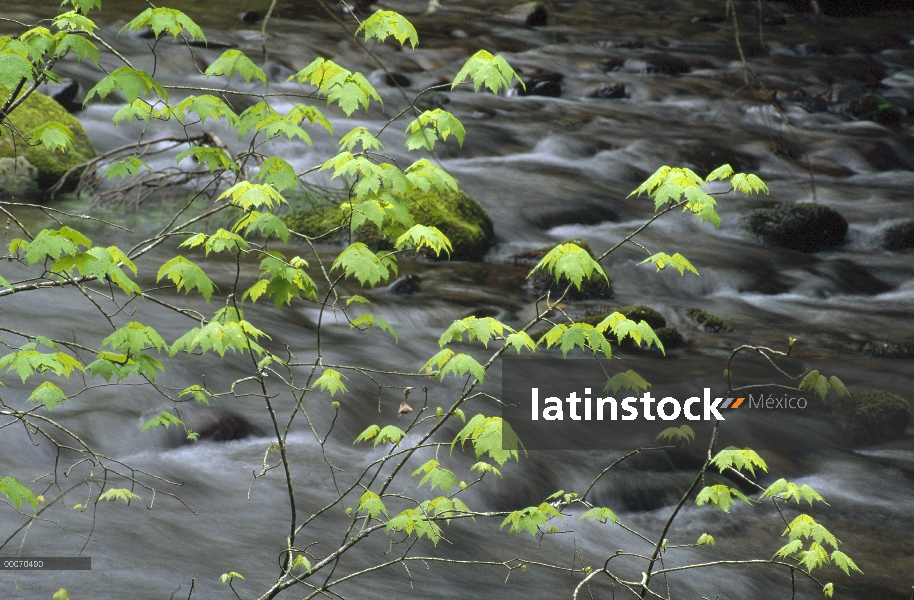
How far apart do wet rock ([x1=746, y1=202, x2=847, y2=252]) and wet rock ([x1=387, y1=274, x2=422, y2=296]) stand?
6099 mm

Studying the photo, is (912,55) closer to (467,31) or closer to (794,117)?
(794,117)

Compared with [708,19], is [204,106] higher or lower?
higher

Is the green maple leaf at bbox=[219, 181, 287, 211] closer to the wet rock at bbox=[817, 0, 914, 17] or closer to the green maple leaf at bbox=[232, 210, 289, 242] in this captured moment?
the green maple leaf at bbox=[232, 210, 289, 242]

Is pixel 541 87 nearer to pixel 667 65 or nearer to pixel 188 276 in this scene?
pixel 667 65

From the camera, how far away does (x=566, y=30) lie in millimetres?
22844

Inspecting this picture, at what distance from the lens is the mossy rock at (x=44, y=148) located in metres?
10.4

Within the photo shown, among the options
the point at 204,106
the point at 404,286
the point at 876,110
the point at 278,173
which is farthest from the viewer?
the point at 876,110

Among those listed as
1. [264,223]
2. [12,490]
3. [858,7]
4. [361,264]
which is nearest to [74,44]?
[264,223]

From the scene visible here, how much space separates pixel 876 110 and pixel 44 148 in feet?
54.3

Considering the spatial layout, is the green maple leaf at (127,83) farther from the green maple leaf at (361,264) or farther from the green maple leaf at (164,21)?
the green maple leaf at (361,264)

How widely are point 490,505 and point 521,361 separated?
117 inches

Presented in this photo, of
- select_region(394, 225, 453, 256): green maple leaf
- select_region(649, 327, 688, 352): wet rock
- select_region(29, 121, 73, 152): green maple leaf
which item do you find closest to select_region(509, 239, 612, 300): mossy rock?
select_region(649, 327, 688, 352): wet rock

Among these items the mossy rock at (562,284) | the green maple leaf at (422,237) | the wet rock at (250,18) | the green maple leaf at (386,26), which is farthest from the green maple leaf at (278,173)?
the wet rock at (250,18)

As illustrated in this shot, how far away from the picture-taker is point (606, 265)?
1151 centimetres
